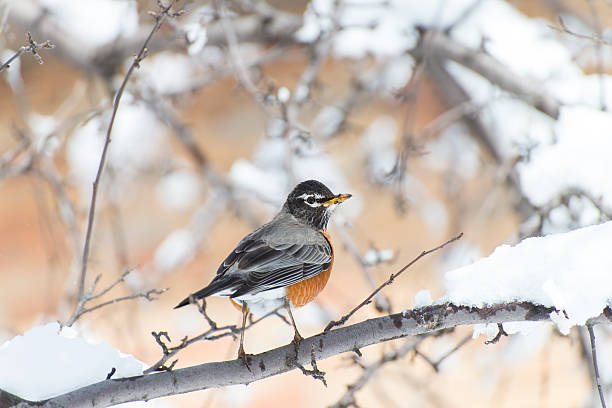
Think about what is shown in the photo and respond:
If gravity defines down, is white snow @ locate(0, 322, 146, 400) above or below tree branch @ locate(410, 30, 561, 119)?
below

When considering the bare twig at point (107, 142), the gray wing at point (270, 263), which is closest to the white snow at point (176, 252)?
the gray wing at point (270, 263)

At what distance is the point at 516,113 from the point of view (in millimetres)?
4637

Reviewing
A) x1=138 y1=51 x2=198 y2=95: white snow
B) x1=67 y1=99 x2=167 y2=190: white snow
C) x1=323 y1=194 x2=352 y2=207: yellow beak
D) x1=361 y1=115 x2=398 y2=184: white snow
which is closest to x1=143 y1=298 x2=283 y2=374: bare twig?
x1=323 y1=194 x2=352 y2=207: yellow beak

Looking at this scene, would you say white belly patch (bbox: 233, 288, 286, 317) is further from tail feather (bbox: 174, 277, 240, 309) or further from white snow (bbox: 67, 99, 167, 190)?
white snow (bbox: 67, 99, 167, 190)

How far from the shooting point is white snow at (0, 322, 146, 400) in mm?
1733

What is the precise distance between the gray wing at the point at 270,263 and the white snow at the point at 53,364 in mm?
426

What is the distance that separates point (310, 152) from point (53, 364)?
2800 mm

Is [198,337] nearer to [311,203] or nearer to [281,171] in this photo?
[311,203]

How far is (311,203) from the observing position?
9.68 feet

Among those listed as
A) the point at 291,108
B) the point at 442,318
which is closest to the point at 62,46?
the point at 291,108

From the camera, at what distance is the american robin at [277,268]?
2.03m

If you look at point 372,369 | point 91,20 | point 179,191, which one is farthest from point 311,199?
point 179,191

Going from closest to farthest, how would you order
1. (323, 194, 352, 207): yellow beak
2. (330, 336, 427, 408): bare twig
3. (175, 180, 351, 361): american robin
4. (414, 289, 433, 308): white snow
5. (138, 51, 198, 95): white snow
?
(414, 289, 433, 308): white snow, (175, 180, 351, 361): american robin, (330, 336, 427, 408): bare twig, (323, 194, 352, 207): yellow beak, (138, 51, 198, 95): white snow

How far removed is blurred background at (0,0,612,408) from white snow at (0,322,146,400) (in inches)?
31.1
